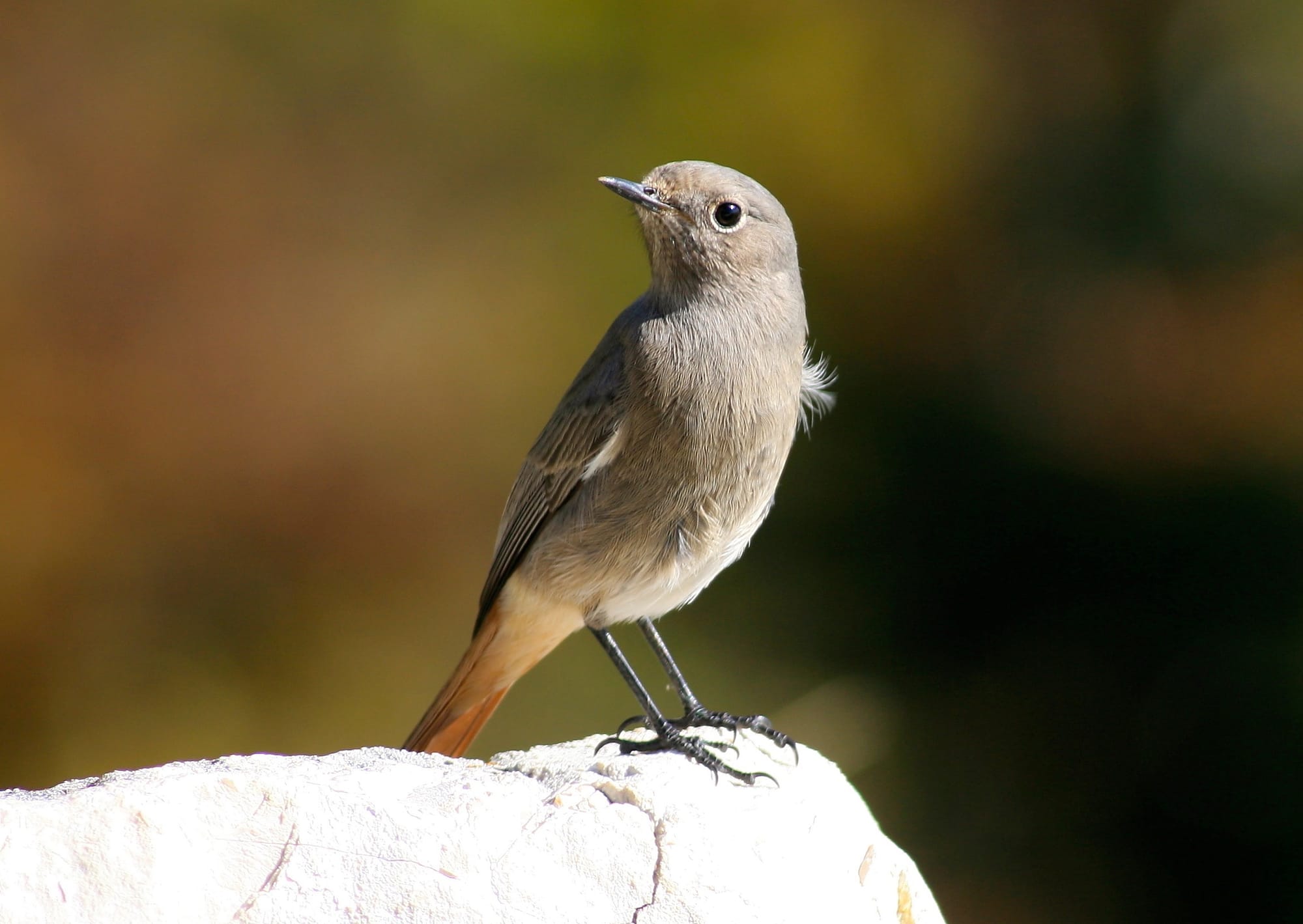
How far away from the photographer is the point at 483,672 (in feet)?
13.0

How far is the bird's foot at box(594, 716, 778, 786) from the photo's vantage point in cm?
310

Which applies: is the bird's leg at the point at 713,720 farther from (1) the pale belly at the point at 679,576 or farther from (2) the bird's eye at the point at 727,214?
(2) the bird's eye at the point at 727,214

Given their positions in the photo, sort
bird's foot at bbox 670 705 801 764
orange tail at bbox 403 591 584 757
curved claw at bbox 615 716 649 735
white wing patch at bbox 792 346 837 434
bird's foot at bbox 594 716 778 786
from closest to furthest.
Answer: bird's foot at bbox 594 716 778 786 → bird's foot at bbox 670 705 801 764 → curved claw at bbox 615 716 649 735 → orange tail at bbox 403 591 584 757 → white wing patch at bbox 792 346 837 434

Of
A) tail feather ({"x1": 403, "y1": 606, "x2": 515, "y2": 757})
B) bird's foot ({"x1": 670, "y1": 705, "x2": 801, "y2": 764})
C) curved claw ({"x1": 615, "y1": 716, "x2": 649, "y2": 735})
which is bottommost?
bird's foot ({"x1": 670, "y1": 705, "x2": 801, "y2": 764})

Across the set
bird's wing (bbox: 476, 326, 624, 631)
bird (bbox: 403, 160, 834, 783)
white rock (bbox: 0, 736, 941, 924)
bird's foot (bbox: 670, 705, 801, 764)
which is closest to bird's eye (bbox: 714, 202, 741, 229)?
bird (bbox: 403, 160, 834, 783)

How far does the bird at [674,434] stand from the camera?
3.48 metres

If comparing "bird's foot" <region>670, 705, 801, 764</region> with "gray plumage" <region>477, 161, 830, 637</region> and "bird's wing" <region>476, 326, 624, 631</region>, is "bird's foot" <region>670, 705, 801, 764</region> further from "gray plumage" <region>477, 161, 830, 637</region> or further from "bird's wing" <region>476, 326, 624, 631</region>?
"bird's wing" <region>476, 326, 624, 631</region>

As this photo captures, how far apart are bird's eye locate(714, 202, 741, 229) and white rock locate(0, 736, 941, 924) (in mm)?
1576

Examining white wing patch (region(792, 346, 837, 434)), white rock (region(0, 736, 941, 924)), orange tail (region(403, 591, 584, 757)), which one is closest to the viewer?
white rock (region(0, 736, 941, 924))

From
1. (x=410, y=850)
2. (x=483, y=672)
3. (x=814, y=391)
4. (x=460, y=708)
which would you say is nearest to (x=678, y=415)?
(x=814, y=391)

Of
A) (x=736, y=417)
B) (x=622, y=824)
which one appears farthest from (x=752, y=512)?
(x=622, y=824)

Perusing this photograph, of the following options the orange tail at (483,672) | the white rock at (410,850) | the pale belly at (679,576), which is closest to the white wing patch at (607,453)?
the pale belly at (679,576)

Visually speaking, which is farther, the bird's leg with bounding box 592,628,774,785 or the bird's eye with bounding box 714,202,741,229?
the bird's eye with bounding box 714,202,741,229

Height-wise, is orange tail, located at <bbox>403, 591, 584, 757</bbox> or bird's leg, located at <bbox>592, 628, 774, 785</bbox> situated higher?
orange tail, located at <bbox>403, 591, 584, 757</bbox>
